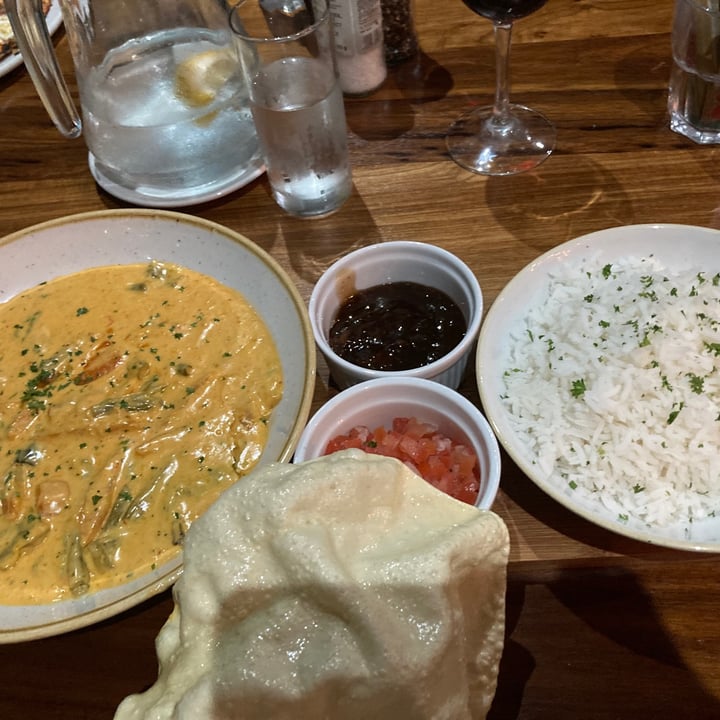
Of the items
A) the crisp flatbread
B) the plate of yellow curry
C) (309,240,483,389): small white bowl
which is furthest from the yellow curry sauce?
Result: the crisp flatbread

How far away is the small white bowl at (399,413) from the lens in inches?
43.4

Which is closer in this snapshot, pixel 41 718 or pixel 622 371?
pixel 41 718

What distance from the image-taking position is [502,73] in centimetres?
170

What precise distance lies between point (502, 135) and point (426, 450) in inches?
38.2

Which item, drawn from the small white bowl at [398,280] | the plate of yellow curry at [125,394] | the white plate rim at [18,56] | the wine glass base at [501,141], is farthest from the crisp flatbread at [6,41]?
the small white bowl at [398,280]

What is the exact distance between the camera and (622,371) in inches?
47.2

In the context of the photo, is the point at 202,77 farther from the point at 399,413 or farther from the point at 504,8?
the point at 399,413

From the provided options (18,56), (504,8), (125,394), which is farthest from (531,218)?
(18,56)

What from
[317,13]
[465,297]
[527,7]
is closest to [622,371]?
[465,297]

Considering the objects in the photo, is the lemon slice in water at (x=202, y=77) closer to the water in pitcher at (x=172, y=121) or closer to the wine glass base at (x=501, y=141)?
the water in pitcher at (x=172, y=121)

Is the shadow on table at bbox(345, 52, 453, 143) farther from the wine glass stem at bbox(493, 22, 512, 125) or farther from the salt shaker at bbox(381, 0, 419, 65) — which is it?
the wine glass stem at bbox(493, 22, 512, 125)

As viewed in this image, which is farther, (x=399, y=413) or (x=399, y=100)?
(x=399, y=100)

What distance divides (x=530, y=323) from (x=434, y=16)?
1.22 metres

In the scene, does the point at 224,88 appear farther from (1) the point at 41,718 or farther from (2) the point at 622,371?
(1) the point at 41,718
